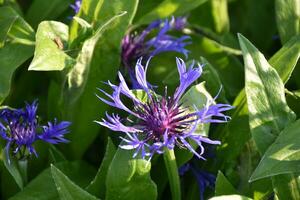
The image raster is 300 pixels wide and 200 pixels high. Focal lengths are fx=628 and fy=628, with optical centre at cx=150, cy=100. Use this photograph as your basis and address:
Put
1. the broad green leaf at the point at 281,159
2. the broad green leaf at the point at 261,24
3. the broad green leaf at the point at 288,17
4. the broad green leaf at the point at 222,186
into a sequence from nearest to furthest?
1. the broad green leaf at the point at 281,159
2. the broad green leaf at the point at 222,186
3. the broad green leaf at the point at 288,17
4. the broad green leaf at the point at 261,24

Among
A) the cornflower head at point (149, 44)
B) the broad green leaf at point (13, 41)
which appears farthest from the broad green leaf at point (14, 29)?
the cornflower head at point (149, 44)

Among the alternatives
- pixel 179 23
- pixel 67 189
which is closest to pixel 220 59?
pixel 179 23

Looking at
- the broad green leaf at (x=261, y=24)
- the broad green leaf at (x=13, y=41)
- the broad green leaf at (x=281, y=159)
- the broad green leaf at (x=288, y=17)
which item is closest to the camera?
the broad green leaf at (x=281, y=159)

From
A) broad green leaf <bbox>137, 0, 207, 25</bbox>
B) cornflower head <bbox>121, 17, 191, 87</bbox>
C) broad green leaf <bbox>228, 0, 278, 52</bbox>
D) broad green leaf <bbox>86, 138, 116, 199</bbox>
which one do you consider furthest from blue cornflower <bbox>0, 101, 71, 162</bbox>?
broad green leaf <bbox>228, 0, 278, 52</bbox>

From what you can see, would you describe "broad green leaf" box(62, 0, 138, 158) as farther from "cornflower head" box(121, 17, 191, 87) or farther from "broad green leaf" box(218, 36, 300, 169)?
"broad green leaf" box(218, 36, 300, 169)

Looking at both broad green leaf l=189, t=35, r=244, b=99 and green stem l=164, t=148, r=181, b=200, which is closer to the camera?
green stem l=164, t=148, r=181, b=200

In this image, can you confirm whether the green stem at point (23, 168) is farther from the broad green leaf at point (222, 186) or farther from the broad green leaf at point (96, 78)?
the broad green leaf at point (222, 186)
